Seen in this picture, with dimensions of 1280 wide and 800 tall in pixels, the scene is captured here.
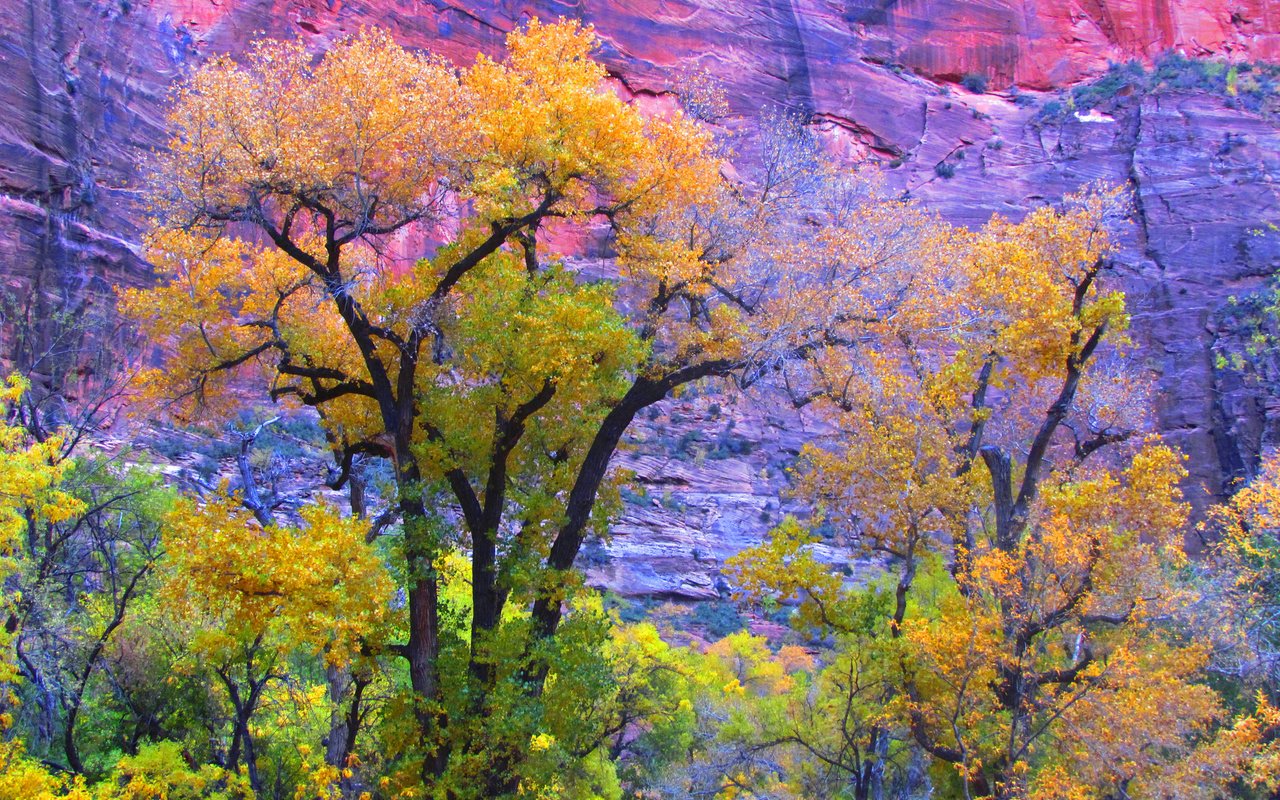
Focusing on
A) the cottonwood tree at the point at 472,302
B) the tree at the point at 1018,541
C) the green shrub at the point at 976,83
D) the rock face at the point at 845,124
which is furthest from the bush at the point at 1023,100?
the cottonwood tree at the point at 472,302

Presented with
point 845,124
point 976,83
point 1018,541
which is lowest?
point 1018,541

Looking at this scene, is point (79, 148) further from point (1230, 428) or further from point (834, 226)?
point (1230, 428)

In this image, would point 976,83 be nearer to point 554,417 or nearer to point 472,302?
point 554,417

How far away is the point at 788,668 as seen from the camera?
32.5 metres

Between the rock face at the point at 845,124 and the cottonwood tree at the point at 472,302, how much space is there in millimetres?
16260

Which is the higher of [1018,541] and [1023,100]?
[1023,100]

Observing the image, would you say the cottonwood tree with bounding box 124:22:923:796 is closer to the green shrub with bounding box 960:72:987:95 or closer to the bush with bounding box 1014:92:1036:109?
the bush with bounding box 1014:92:1036:109

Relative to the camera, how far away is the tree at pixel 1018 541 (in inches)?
442

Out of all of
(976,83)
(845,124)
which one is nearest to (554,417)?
(845,124)

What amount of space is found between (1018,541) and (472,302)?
8.12 metres

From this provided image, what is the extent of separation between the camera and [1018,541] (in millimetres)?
12750

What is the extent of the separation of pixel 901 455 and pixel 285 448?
29608 mm

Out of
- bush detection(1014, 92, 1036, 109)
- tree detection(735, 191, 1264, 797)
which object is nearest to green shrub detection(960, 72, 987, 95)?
bush detection(1014, 92, 1036, 109)

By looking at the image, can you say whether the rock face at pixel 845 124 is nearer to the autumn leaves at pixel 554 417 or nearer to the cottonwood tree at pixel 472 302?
the cottonwood tree at pixel 472 302
